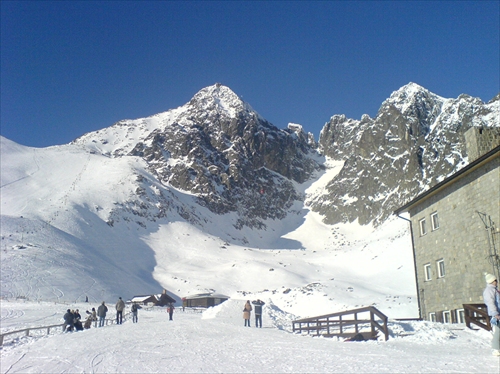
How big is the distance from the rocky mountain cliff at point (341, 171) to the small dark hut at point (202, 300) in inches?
2169

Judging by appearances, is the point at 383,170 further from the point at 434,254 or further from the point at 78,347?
the point at 78,347

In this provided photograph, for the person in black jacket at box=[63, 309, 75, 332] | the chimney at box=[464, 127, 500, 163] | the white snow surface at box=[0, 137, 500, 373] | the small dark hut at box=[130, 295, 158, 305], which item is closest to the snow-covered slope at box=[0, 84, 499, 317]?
the white snow surface at box=[0, 137, 500, 373]

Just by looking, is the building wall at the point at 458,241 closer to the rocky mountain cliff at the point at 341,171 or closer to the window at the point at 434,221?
the window at the point at 434,221

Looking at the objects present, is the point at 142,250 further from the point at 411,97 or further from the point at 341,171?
the point at 411,97

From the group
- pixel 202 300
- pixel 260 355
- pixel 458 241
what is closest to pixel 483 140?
pixel 458 241

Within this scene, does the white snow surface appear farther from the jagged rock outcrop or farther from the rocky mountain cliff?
the jagged rock outcrop

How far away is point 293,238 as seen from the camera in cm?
14938

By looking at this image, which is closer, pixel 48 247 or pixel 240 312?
pixel 240 312

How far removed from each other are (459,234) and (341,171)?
6047 inches

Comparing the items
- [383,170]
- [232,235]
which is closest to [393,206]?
[383,170]

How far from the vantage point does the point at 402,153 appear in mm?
150500

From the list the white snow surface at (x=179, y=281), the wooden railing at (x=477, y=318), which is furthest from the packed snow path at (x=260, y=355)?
the wooden railing at (x=477, y=318)

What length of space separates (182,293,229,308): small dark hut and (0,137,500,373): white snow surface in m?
5.10

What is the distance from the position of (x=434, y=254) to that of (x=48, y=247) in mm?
59399
